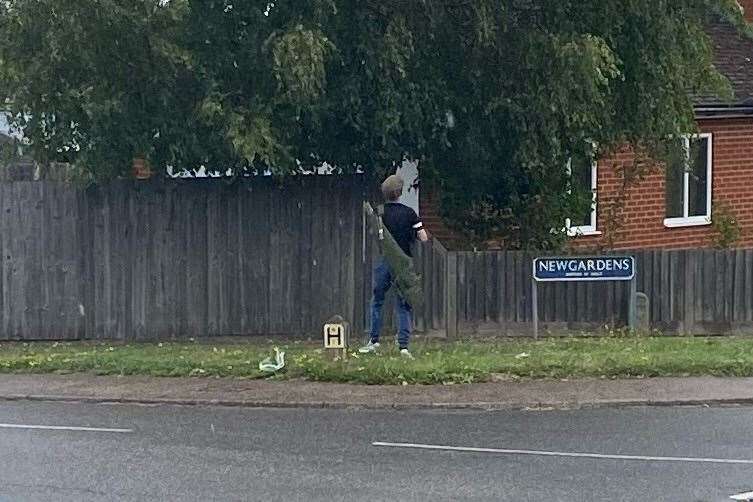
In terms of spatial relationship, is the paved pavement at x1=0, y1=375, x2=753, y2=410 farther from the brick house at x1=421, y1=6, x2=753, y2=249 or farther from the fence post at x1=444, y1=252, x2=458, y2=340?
the brick house at x1=421, y1=6, x2=753, y2=249

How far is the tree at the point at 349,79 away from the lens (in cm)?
1405

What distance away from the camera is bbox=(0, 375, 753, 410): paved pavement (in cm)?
1135

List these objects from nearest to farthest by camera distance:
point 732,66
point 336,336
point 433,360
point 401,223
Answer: point 336,336 → point 433,360 → point 401,223 → point 732,66

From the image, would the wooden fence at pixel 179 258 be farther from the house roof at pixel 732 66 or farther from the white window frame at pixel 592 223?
the house roof at pixel 732 66

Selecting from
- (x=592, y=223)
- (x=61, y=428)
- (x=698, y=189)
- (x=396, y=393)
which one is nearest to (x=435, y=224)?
(x=592, y=223)

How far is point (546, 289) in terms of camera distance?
16.3 m

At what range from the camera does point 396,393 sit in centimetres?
1177

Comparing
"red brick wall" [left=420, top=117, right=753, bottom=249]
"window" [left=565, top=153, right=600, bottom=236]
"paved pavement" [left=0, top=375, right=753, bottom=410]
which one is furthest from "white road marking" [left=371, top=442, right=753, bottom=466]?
"red brick wall" [left=420, top=117, right=753, bottom=249]

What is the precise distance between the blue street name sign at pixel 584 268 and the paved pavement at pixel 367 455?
501 cm

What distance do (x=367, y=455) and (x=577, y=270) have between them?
7.43 meters

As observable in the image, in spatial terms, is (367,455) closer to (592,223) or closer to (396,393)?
(396,393)

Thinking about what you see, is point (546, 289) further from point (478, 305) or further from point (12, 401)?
point (12, 401)

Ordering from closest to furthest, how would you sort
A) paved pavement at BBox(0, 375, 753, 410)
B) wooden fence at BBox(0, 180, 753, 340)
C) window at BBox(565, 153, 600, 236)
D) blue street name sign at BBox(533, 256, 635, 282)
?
paved pavement at BBox(0, 375, 753, 410) → wooden fence at BBox(0, 180, 753, 340) → blue street name sign at BBox(533, 256, 635, 282) → window at BBox(565, 153, 600, 236)

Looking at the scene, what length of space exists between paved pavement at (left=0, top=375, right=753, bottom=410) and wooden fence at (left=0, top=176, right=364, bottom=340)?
10.4 ft
